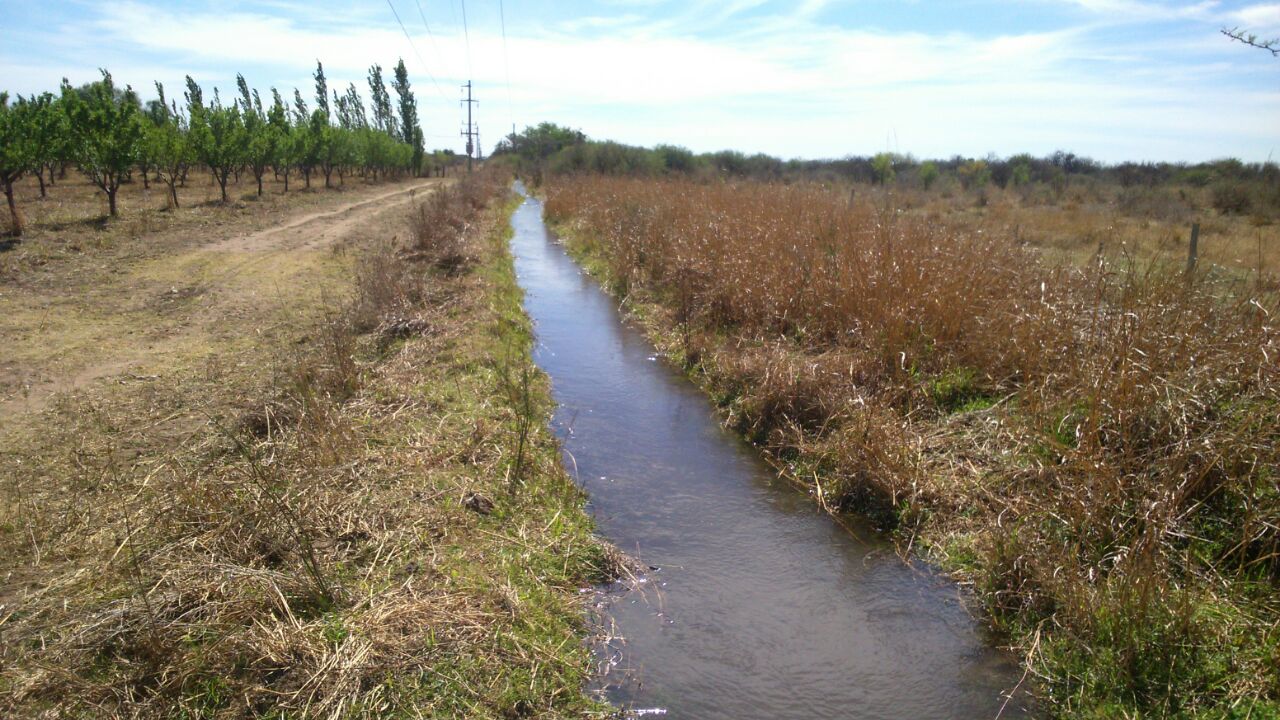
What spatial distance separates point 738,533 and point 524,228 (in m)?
21.7

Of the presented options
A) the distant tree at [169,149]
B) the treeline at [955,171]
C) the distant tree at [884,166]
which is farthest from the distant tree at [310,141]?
the distant tree at [884,166]

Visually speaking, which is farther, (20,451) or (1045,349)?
(1045,349)

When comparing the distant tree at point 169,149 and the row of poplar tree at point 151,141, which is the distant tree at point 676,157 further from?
the distant tree at point 169,149

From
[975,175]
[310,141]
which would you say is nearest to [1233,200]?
[975,175]

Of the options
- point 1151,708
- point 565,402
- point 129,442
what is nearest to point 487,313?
point 565,402

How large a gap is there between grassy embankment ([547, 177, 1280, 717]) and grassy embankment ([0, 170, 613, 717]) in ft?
8.01

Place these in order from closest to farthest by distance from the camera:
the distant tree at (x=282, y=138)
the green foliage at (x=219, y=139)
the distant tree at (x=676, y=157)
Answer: the green foliage at (x=219, y=139)
the distant tree at (x=282, y=138)
the distant tree at (x=676, y=157)

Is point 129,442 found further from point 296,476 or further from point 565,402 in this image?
point 565,402

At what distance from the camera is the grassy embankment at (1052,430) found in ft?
11.8

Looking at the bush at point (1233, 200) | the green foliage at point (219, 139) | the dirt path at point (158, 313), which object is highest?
the green foliage at point (219, 139)

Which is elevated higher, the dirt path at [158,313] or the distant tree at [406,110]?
the distant tree at [406,110]

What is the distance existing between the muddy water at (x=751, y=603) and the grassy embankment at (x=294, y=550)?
409mm

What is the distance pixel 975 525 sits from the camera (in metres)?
5.16

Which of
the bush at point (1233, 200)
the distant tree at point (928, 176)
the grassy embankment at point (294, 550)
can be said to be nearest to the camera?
the grassy embankment at point (294, 550)
